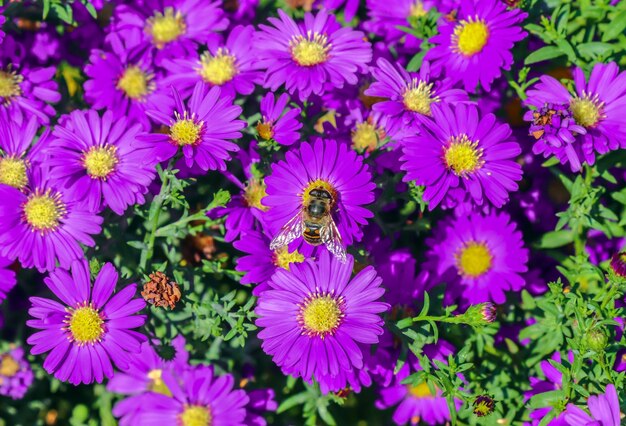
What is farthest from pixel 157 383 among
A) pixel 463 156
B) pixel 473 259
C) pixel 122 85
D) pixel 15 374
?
pixel 463 156

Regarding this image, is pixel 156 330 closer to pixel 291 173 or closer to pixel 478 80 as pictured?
pixel 291 173

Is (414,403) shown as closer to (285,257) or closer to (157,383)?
(285,257)

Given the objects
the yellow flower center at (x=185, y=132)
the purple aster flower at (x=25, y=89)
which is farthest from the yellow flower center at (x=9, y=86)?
the yellow flower center at (x=185, y=132)

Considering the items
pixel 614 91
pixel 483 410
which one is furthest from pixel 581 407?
pixel 614 91

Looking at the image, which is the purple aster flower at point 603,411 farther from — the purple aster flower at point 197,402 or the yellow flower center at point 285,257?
the purple aster flower at point 197,402

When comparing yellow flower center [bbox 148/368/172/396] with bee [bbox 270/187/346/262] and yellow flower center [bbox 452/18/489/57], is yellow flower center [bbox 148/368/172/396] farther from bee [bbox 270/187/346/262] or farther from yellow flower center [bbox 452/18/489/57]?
yellow flower center [bbox 452/18/489/57]

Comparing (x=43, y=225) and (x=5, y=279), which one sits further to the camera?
(x=43, y=225)
